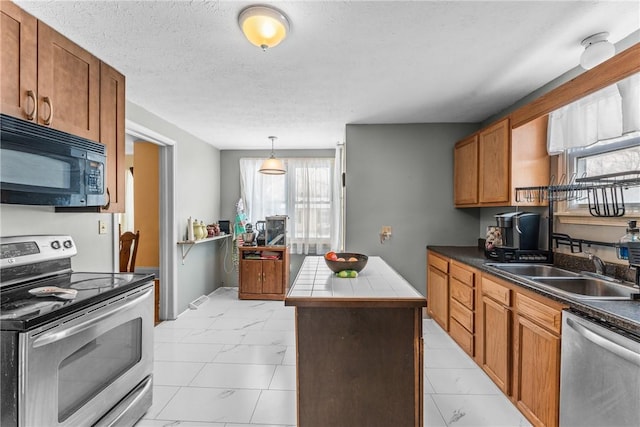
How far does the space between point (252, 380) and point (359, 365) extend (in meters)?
1.19

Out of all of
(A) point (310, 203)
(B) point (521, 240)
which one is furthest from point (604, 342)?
(A) point (310, 203)

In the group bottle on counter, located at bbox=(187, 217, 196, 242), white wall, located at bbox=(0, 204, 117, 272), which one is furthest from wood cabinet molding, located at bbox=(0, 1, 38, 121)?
bottle on counter, located at bbox=(187, 217, 196, 242)

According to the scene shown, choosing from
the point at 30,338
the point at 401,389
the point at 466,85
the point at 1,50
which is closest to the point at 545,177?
the point at 466,85

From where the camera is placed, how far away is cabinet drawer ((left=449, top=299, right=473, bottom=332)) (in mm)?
2672

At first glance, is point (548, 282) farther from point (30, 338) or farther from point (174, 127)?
point (174, 127)

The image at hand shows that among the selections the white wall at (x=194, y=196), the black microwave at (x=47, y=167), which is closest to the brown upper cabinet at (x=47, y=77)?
the black microwave at (x=47, y=167)

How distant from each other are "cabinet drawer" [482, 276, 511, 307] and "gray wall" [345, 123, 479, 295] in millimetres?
1344

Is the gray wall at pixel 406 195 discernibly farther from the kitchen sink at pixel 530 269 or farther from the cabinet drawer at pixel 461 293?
the kitchen sink at pixel 530 269

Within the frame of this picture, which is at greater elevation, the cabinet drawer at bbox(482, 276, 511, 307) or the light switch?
the light switch

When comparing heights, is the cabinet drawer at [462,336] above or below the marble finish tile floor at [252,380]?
above

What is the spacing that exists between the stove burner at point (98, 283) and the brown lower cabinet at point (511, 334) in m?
2.32

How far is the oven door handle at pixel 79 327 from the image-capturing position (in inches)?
50.9

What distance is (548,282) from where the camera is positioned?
2.10 metres

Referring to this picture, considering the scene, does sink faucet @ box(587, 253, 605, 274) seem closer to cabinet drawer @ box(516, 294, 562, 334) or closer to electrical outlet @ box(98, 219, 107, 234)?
→ cabinet drawer @ box(516, 294, 562, 334)
